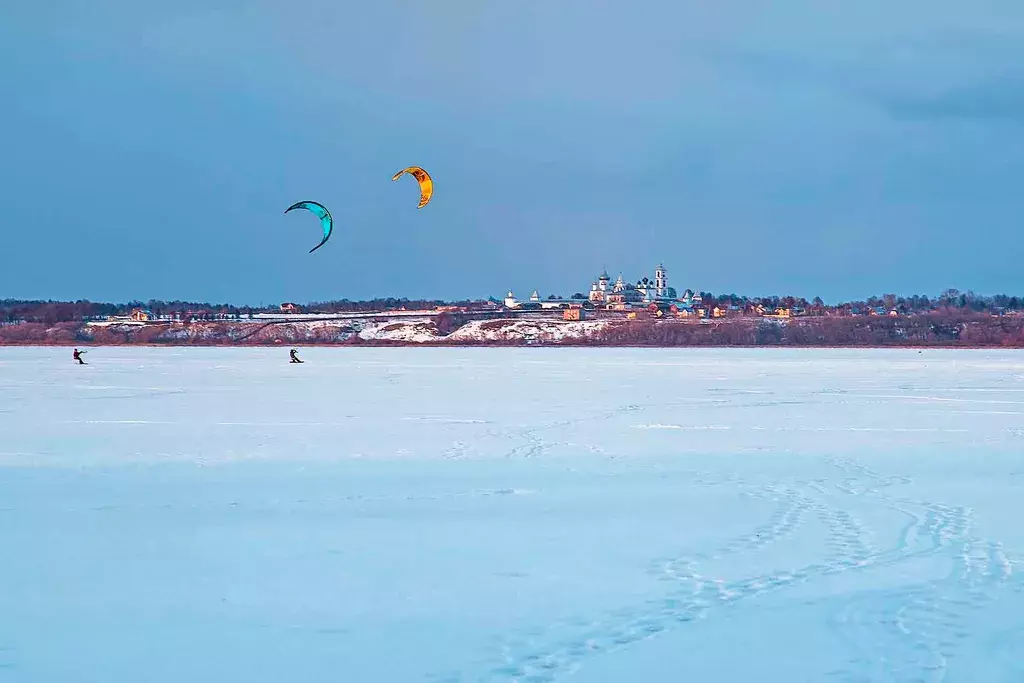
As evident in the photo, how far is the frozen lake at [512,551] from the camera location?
14.2 feet

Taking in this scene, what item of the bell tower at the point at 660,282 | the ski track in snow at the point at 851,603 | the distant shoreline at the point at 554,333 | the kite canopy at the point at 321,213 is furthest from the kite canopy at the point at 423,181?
the bell tower at the point at 660,282

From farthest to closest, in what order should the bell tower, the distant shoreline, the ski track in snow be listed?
the bell tower < the distant shoreline < the ski track in snow

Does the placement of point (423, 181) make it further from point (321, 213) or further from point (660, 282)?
point (660, 282)

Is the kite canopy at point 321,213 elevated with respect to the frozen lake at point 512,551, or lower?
elevated

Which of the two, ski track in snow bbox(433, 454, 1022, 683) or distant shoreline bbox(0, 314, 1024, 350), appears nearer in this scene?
ski track in snow bbox(433, 454, 1022, 683)

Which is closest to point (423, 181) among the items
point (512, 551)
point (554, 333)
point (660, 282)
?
point (512, 551)

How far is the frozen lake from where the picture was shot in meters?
4.34

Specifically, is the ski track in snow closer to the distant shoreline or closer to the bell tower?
the distant shoreline

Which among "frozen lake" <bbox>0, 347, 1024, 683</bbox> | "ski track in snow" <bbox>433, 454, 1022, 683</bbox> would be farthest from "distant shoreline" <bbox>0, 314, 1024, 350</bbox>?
"ski track in snow" <bbox>433, 454, 1022, 683</bbox>

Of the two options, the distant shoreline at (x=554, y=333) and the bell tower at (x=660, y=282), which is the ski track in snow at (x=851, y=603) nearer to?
the distant shoreline at (x=554, y=333)

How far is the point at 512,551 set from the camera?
20.1 feet

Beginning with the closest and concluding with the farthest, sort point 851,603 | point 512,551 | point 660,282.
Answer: point 851,603
point 512,551
point 660,282

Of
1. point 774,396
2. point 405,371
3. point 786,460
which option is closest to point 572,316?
point 405,371

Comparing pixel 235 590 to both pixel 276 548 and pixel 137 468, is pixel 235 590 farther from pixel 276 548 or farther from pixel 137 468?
pixel 137 468
